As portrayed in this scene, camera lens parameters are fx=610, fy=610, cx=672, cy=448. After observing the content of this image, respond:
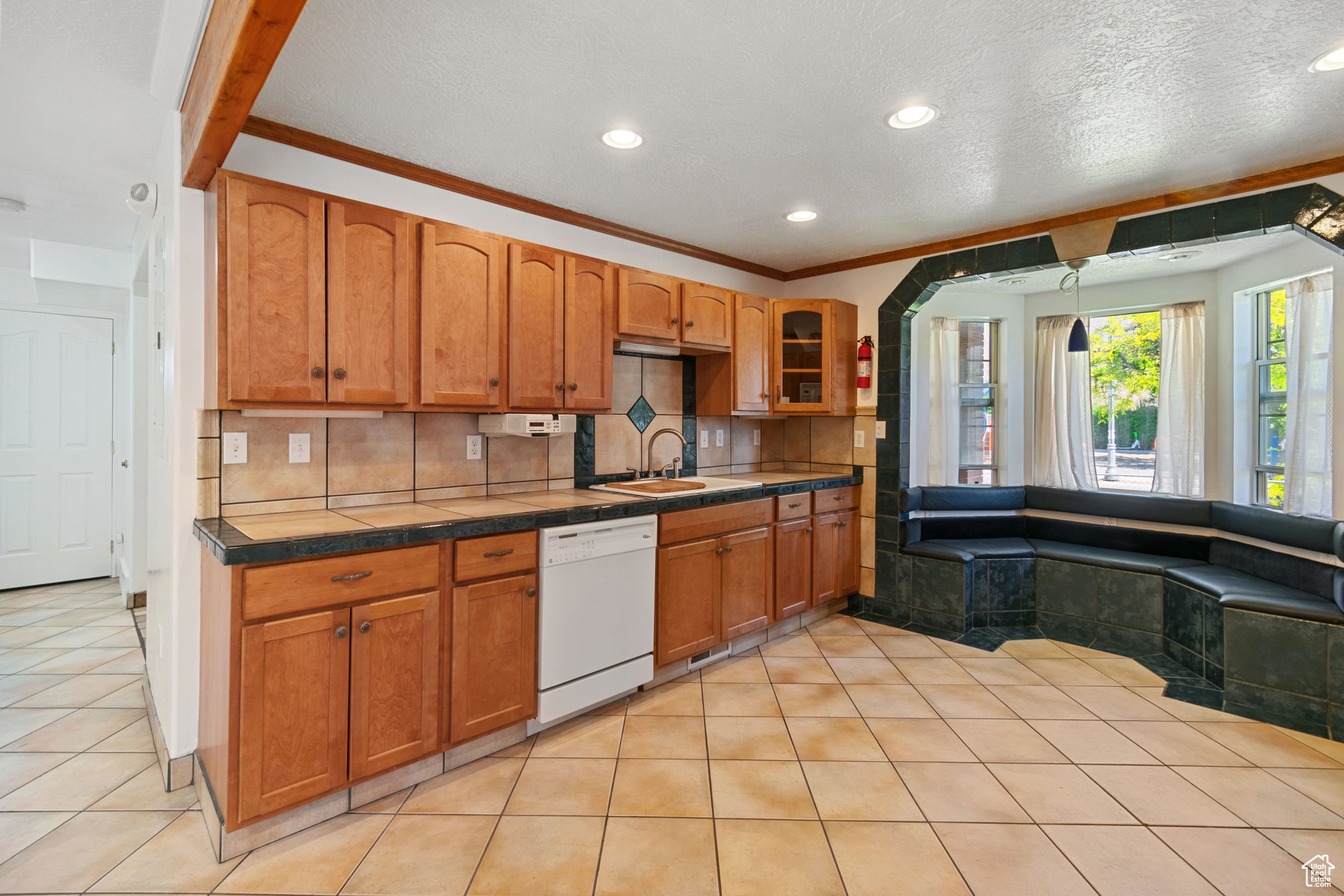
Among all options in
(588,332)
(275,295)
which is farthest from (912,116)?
(275,295)

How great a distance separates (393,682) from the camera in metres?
2.09

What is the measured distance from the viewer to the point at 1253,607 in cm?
292

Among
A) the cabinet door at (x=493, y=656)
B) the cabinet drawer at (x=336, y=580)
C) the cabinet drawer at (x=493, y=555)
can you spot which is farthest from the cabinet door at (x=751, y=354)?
the cabinet drawer at (x=336, y=580)

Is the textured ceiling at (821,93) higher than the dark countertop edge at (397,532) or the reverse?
higher

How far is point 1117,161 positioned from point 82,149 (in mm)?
4451

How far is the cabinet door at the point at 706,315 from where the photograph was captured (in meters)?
3.62

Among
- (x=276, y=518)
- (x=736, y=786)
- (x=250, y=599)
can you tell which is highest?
(x=276, y=518)

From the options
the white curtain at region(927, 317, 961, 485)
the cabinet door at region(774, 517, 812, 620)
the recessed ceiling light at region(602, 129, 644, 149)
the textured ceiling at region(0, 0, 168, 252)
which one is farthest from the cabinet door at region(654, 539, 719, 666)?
the textured ceiling at region(0, 0, 168, 252)

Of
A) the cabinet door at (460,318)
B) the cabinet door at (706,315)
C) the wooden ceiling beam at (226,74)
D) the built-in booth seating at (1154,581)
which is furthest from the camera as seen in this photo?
the cabinet door at (706,315)

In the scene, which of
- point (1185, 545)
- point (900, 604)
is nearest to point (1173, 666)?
point (1185, 545)

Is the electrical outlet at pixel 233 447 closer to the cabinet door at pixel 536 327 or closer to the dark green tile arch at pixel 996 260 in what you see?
the cabinet door at pixel 536 327

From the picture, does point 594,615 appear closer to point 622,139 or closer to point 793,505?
point 793,505

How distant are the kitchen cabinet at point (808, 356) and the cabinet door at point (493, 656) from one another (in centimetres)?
239

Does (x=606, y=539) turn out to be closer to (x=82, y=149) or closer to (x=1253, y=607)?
(x=82, y=149)
